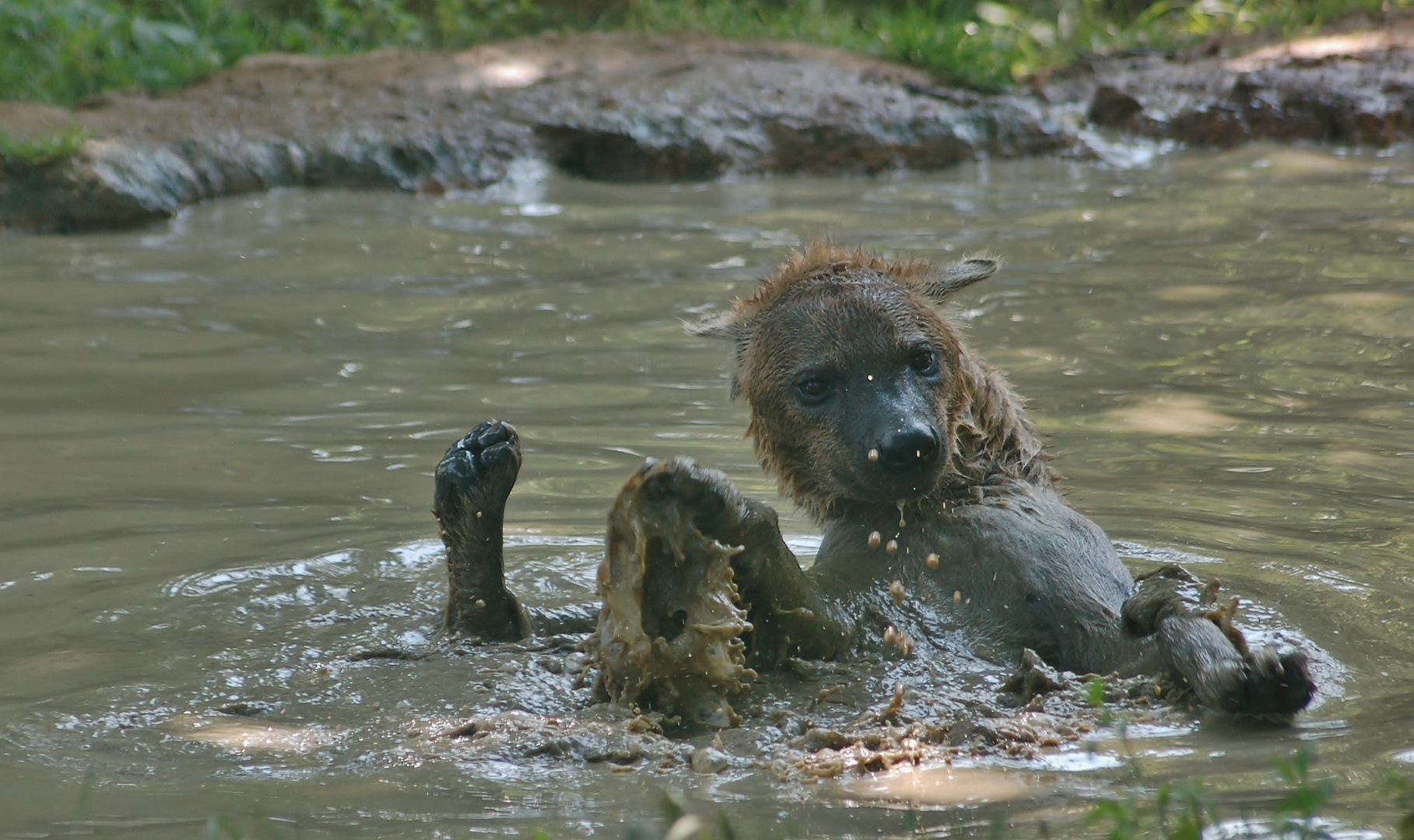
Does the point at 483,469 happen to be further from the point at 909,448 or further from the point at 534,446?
the point at 534,446

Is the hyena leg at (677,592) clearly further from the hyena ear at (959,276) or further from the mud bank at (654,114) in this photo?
the mud bank at (654,114)

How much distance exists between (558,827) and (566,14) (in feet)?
45.9

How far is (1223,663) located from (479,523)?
2041 millimetres

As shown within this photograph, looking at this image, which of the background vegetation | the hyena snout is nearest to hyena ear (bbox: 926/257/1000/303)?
the hyena snout

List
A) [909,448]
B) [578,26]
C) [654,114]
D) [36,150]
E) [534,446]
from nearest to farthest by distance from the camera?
[909,448] < [534,446] < [36,150] < [654,114] < [578,26]

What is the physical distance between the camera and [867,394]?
4.72m

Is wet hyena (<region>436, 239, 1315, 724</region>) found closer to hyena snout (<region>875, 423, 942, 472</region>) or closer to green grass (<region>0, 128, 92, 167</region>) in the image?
hyena snout (<region>875, 423, 942, 472</region>)

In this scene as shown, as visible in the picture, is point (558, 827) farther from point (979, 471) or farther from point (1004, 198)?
point (1004, 198)

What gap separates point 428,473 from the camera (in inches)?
245

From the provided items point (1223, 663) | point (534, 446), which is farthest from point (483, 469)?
point (1223, 663)

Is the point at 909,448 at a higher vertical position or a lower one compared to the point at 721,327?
lower

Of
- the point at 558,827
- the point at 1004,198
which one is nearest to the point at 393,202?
the point at 1004,198

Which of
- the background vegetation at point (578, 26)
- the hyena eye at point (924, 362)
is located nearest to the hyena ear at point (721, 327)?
the hyena eye at point (924, 362)

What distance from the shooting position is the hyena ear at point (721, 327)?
5.36m
